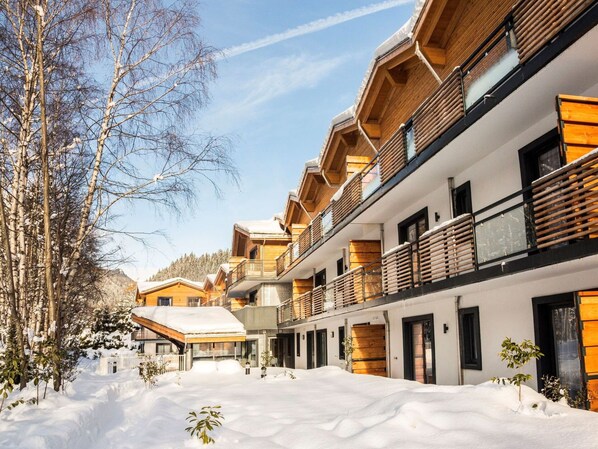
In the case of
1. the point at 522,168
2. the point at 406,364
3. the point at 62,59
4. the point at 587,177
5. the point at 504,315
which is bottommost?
the point at 406,364

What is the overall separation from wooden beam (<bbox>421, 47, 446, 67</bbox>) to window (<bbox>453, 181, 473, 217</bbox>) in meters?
3.97

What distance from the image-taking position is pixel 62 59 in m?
12.8

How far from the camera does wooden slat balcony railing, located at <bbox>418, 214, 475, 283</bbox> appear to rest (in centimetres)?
1089

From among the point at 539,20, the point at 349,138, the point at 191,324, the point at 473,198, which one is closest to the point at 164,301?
the point at 191,324

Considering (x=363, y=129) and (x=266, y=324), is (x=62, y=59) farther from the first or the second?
(x=266, y=324)

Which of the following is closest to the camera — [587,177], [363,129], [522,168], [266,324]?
[587,177]

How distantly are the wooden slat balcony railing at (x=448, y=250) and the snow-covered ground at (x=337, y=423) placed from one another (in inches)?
103

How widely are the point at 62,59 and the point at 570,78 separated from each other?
11.4 metres

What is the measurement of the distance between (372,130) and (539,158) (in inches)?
401

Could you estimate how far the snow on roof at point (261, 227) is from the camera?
123ft

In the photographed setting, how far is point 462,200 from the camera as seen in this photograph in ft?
44.3

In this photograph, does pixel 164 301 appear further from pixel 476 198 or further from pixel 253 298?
pixel 476 198

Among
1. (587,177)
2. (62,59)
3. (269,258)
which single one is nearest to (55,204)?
(62,59)

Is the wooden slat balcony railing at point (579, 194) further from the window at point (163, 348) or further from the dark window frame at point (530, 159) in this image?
the window at point (163, 348)
